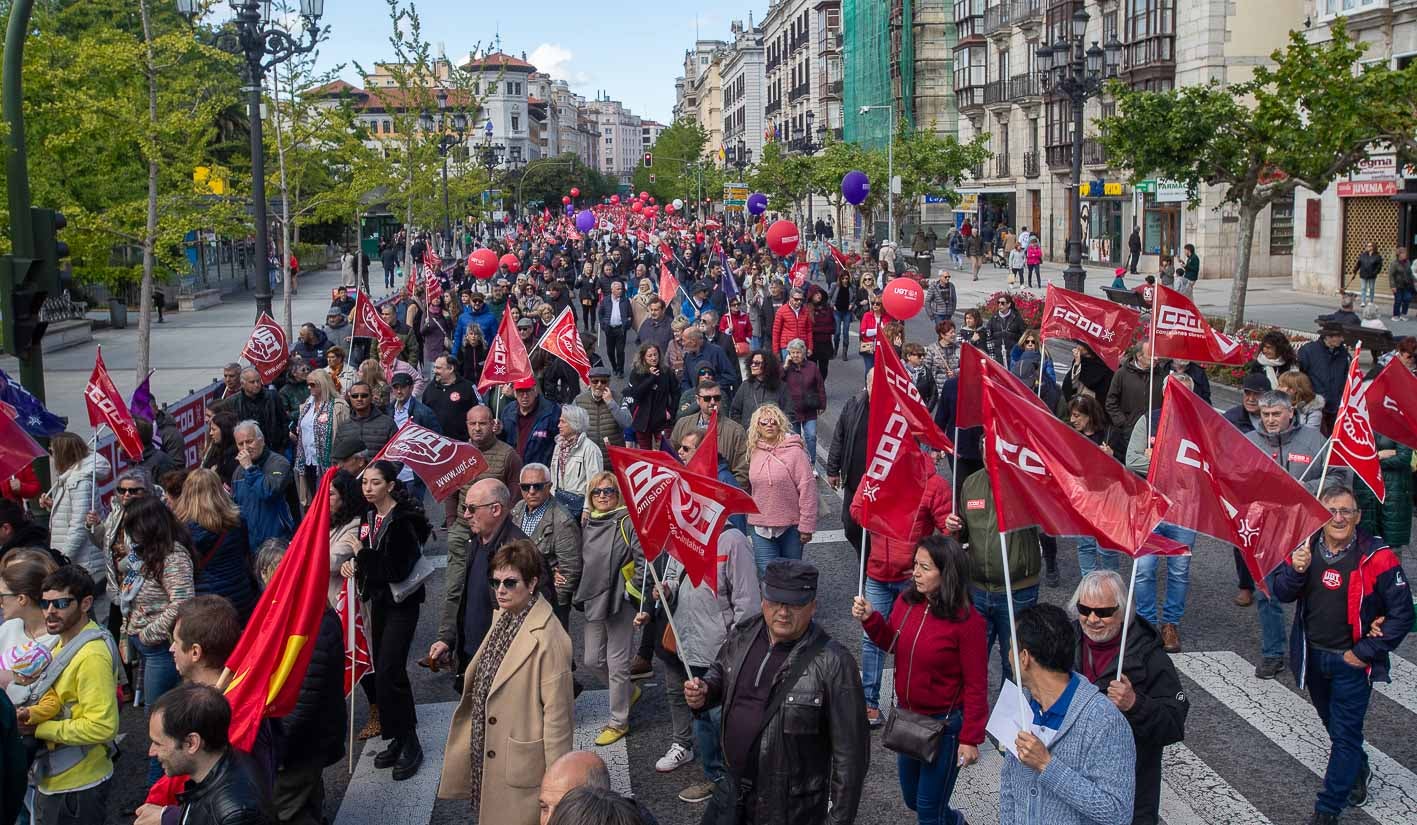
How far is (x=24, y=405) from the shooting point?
9680mm

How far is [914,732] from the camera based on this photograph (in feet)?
18.0

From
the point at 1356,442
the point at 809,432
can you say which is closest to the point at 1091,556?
the point at 1356,442

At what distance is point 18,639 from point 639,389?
740 cm

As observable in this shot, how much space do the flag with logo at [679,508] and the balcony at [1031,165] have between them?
4951 cm

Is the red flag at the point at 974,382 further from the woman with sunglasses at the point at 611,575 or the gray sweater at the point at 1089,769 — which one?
the gray sweater at the point at 1089,769

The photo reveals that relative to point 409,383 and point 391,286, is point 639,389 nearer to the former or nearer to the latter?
point 409,383

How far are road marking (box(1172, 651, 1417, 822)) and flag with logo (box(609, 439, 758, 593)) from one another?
3.29m

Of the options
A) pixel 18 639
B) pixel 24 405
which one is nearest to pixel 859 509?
pixel 18 639

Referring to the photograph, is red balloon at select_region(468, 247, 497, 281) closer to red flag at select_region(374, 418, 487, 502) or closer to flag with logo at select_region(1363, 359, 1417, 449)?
red flag at select_region(374, 418, 487, 502)

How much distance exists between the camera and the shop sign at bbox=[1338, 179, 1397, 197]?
3102 cm

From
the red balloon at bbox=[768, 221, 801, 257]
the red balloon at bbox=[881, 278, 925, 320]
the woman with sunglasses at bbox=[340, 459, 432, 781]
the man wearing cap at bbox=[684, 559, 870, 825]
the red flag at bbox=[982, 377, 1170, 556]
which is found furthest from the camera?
the red balloon at bbox=[768, 221, 801, 257]

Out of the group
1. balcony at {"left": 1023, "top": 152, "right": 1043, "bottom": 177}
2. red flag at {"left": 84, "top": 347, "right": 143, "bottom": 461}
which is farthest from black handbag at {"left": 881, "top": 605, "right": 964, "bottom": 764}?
balcony at {"left": 1023, "top": 152, "right": 1043, "bottom": 177}

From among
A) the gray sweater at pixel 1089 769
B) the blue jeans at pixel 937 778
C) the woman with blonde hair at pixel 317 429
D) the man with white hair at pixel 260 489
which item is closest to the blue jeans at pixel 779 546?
the blue jeans at pixel 937 778

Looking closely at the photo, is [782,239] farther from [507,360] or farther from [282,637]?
[282,637]
